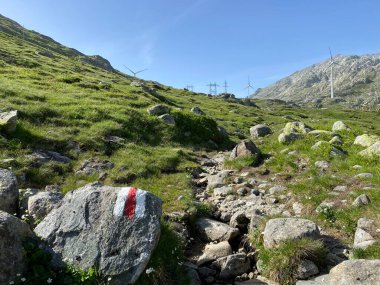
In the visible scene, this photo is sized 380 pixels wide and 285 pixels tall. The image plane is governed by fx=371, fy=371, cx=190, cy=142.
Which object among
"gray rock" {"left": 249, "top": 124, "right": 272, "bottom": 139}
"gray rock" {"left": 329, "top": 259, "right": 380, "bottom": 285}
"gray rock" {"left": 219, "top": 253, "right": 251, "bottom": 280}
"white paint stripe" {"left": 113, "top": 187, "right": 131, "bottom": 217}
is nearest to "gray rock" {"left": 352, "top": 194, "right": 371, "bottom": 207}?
"gray rock" {"left": 329, "top": 259, "right": 380, "bottom": 285}

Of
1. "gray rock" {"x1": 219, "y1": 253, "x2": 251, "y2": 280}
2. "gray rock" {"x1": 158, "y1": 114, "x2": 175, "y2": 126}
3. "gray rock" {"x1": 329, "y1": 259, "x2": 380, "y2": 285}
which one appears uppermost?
"gray rock" {"x1": 158, "y1": 114, "x2": 175, "y2": 126}

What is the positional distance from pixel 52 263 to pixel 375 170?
13.2 meters

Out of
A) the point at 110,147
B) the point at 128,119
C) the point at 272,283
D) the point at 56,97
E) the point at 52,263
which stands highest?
the point at 56,97

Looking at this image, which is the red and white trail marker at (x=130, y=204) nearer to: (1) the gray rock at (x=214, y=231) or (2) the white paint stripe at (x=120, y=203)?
(2) the white paint stripe at (x=120, y=203)

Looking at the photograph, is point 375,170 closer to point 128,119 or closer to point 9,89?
point 128,119

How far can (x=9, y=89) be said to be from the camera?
1166 inches

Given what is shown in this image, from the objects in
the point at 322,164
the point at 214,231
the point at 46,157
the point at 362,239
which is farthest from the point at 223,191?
the point at 46,157

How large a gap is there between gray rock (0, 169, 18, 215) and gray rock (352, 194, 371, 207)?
11059 mm

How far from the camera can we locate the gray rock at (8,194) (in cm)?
1037

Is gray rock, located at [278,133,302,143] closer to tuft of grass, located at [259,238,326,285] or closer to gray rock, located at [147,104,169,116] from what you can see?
gray rock, located at [147,104,169,116]

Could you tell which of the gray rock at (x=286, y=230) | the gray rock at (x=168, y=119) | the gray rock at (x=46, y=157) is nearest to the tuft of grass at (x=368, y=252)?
the gray rock at (x=286, y=230)

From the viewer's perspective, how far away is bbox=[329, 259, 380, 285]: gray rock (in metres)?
8.25

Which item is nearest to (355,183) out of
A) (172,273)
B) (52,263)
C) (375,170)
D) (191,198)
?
(375,170)

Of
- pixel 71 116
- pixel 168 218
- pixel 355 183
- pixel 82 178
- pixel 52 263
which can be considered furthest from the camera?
pixel 71 116
